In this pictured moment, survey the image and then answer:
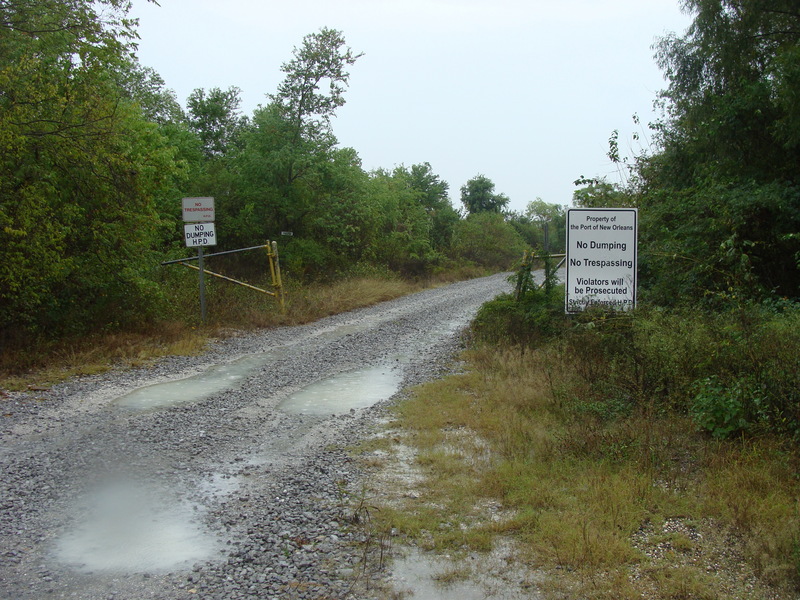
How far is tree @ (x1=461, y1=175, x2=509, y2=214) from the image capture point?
71.5 meters

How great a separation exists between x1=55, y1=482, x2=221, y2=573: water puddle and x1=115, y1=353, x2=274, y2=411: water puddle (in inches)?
123

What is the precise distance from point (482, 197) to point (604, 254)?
6308 centimetres

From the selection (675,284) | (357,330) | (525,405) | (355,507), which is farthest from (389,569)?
(357,330)

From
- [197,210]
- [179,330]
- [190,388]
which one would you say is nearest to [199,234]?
[197,210]

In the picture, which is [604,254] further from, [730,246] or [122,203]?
[122,203]

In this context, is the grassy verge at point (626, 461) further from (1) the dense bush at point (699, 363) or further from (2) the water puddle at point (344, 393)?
(2) the water puddle at point (344, 393)

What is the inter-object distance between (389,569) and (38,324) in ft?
32.7

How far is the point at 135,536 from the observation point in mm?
4672

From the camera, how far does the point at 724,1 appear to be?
48.0ft

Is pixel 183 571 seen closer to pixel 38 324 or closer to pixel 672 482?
pixel 672 482

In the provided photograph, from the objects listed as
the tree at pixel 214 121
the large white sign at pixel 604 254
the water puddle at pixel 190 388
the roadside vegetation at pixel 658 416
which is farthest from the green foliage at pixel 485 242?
the large white sign at pixel 604 254

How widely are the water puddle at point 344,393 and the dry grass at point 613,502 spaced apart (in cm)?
143

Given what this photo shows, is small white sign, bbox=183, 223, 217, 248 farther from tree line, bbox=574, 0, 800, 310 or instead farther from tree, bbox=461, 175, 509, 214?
tree, bbox=461, 175, 509, 214

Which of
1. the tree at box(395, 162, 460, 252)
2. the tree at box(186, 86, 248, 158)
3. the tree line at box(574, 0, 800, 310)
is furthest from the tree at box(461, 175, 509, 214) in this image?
the tree line at box(574, 0, 800, 310)
